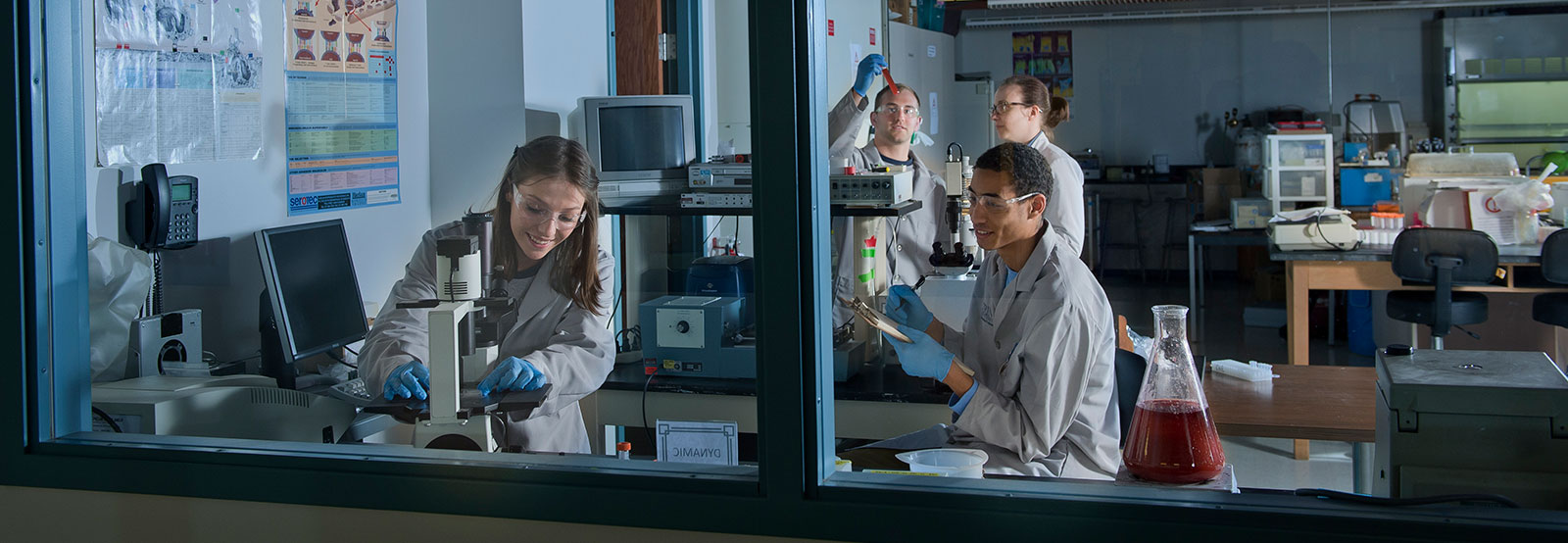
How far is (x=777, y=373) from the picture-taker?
1.27m

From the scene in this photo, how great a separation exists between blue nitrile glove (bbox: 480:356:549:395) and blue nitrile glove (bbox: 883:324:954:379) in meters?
0.66

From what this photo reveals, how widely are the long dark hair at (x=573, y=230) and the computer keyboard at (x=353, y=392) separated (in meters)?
0.38

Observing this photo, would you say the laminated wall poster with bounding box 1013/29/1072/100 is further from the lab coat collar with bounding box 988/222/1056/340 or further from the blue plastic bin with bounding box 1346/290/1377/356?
the blue plastic bin with bounding box 1346/290/1377/356

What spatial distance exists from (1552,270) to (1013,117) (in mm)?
2370

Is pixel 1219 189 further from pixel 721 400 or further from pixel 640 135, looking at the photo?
pixel 721 400

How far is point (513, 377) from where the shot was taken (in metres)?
1.91

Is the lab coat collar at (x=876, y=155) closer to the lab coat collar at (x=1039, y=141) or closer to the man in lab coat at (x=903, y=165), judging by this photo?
the man in lab coat at (x=903, y=165)

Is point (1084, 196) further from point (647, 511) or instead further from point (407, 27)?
point (407, 27)

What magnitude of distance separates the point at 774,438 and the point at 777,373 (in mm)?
71

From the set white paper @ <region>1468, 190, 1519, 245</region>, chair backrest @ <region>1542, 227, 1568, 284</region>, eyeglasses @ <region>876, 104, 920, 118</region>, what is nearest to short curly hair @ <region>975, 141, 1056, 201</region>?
eyeglasses @ <region>876, 104, 920, 118</region>

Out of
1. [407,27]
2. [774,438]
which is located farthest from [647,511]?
[407,27]

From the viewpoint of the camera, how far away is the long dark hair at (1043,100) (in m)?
2.50

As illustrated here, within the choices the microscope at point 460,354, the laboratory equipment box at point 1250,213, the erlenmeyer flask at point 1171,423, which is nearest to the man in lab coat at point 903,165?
the microscope at point 460,354

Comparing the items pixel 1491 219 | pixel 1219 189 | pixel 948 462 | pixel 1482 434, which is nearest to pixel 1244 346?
pixel 1219 189
